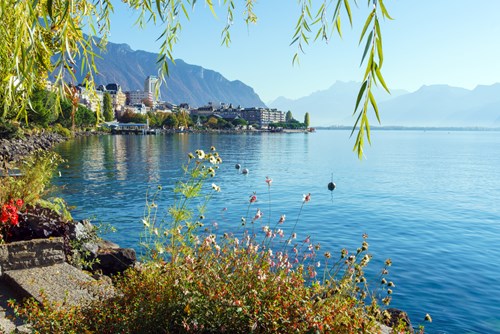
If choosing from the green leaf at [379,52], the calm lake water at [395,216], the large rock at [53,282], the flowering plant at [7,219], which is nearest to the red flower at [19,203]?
the flowering plant at [7,219]

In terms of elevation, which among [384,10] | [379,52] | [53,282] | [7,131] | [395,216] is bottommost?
[395,216]

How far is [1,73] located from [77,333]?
3069 mm

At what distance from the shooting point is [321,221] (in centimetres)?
2333

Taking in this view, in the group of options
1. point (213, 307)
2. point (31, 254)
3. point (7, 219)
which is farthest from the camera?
point (7, 219)

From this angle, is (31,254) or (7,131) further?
(7,131)

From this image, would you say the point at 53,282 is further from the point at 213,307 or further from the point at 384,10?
the point at 384,10

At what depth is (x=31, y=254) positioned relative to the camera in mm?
8398

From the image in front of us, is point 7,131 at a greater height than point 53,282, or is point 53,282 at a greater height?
point 7,131

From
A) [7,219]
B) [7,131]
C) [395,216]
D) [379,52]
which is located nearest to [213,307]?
[379,52]

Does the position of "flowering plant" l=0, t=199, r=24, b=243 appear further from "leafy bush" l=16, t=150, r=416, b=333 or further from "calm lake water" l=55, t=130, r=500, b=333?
"calm lake water" l=55, t=130, r=500, b=333

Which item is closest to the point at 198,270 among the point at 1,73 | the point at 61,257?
the point at 1,73

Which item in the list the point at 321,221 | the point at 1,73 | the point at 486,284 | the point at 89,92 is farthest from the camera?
the point at 321,221

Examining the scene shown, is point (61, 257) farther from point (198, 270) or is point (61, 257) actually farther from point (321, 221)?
point (321, 221)

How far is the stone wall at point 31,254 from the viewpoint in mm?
8117
